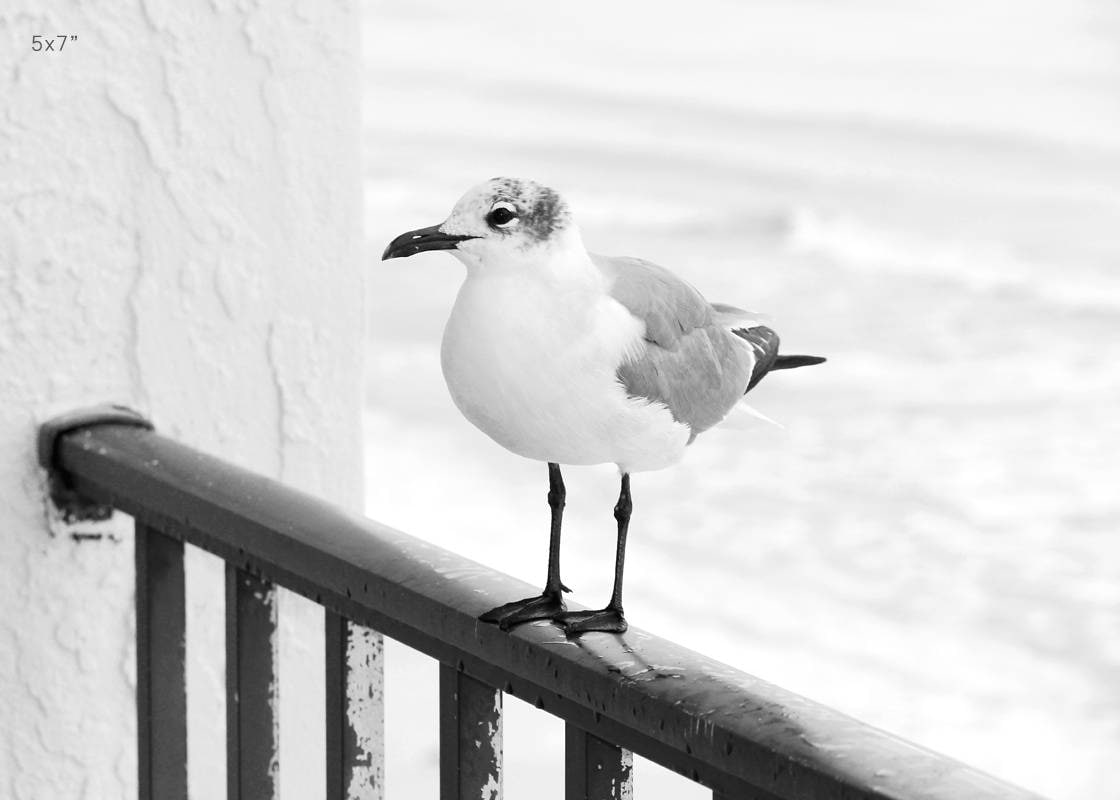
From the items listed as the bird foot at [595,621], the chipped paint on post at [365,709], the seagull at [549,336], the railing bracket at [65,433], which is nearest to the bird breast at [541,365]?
the seagull at [549,336]

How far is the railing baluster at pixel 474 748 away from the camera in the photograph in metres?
0.71

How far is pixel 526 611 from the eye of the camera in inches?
26.8

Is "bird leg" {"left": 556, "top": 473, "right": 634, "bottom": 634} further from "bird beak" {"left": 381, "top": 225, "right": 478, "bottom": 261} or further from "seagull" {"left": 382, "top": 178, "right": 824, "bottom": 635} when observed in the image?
"bird beak" {"left": 381, "top": 225, "right": 478, "bottom": 261}

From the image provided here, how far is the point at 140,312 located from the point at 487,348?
571mm

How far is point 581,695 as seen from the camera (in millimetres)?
649

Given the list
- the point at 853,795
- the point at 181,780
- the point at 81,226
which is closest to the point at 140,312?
the point at 81,226

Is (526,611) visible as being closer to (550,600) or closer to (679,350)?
(550,600)

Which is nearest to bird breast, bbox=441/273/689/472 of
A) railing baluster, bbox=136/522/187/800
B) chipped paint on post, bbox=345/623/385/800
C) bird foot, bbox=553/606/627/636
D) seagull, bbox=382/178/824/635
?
seagull, bbox=382/178/824/635

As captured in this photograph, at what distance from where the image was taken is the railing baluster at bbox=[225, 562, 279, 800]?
0.83 m

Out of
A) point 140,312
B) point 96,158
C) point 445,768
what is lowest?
point 445,768

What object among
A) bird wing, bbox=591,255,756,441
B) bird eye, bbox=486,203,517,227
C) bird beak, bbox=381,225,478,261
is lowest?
bird wing, bbox=591,255,756,441

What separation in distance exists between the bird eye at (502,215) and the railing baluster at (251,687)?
332 mm

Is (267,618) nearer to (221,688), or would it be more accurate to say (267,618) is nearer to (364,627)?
(364,627)

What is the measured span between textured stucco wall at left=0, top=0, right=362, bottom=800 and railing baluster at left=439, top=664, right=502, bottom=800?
44cm
